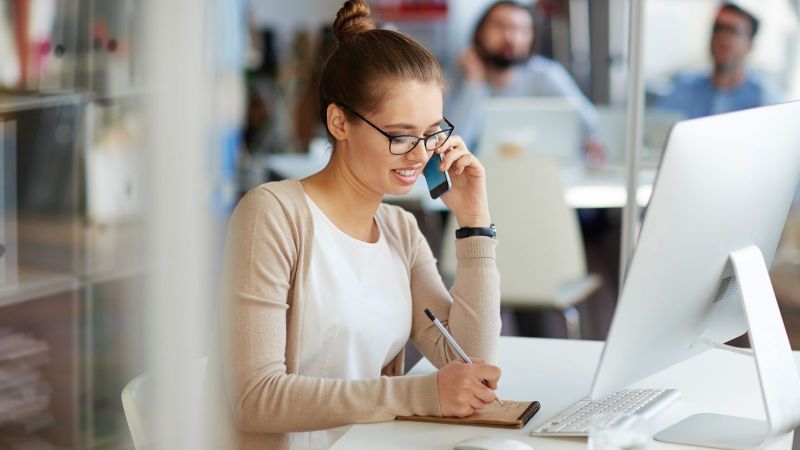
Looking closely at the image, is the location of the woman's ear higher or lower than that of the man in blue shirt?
lower

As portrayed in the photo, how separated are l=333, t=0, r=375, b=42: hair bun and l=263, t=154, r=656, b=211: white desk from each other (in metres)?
1.92

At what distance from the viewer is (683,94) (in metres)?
4.84

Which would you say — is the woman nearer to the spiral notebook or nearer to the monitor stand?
the spiral notebook

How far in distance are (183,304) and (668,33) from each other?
7492 millimetres

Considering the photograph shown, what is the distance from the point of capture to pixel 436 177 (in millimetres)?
1657


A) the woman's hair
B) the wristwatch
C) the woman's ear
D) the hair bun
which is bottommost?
the wristwatch

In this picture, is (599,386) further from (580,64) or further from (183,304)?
(580,64)

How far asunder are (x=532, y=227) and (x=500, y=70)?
1729 mm

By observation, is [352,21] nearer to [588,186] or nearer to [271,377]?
[271,377]

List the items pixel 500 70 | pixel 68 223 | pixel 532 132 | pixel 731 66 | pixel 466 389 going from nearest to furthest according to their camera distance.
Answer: pixel 466 389, pixel 68 223, pixel 532 132, pixel 731 66, pixel 500 70

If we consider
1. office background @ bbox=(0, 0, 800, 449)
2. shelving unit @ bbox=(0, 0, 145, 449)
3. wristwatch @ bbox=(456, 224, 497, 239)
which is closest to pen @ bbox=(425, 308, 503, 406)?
wristwatch @ bbox=(456, 224, 497, 239)

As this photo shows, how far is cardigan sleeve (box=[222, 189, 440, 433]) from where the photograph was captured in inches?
53.8

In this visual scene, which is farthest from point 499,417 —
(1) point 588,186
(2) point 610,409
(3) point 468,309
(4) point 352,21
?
(1) point 588,186

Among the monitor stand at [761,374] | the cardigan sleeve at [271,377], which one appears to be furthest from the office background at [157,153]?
the monitor stand at [761,374]
